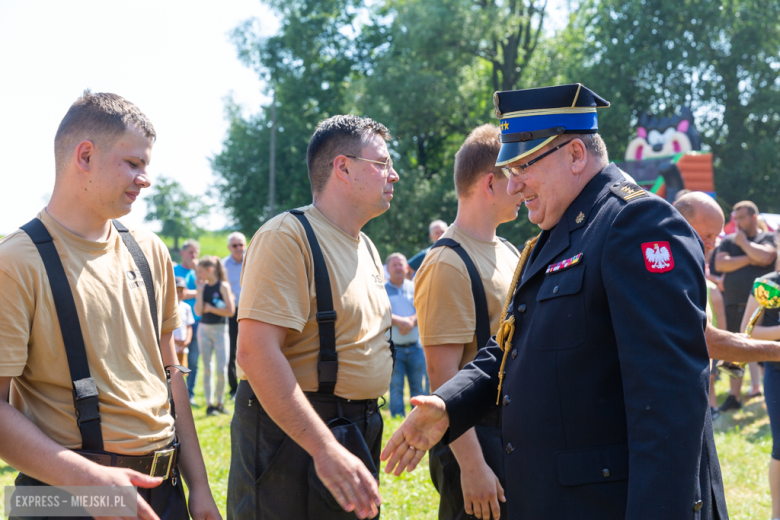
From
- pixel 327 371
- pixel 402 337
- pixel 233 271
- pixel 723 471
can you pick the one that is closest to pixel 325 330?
pixel 327 371

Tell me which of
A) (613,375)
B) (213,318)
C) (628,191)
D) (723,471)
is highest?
(628,191)

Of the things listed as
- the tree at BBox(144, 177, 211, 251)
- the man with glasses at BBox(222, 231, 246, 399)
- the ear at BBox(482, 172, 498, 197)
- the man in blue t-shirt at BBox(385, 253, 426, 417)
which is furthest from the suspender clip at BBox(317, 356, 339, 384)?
the tree at BBox(144, 177, 211, 251)

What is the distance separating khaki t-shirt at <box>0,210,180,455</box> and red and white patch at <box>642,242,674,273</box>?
1.73m

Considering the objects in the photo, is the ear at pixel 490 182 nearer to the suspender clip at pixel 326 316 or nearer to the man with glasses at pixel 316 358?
the man with glasses at pixel 316 358

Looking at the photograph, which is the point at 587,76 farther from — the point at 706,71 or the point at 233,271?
the point at 233,271

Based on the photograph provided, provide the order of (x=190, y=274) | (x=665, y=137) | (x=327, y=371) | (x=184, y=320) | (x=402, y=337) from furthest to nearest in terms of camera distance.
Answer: (x=665, y=137)
(x=190, y=274)
(x=402, y=337)
(x=184, y=320)
(x=327, y=371)

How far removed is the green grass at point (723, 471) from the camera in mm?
5215

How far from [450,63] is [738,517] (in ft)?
77.2

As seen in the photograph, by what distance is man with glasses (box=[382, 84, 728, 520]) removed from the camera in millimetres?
1674

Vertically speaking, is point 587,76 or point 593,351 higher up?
point 587,76

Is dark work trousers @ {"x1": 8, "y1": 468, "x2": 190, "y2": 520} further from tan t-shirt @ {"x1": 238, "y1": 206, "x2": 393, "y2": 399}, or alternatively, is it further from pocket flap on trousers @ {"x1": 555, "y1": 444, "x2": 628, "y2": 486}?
pocket flap on trousers @ {"x1": 555, "y1": 444, "x2": 628, "y2": 486}

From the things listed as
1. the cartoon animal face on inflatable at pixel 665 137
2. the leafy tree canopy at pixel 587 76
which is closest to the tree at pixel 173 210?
the leafy tree canopy at pixel 587 76

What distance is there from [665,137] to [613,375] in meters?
21.0

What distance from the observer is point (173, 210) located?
242ft
